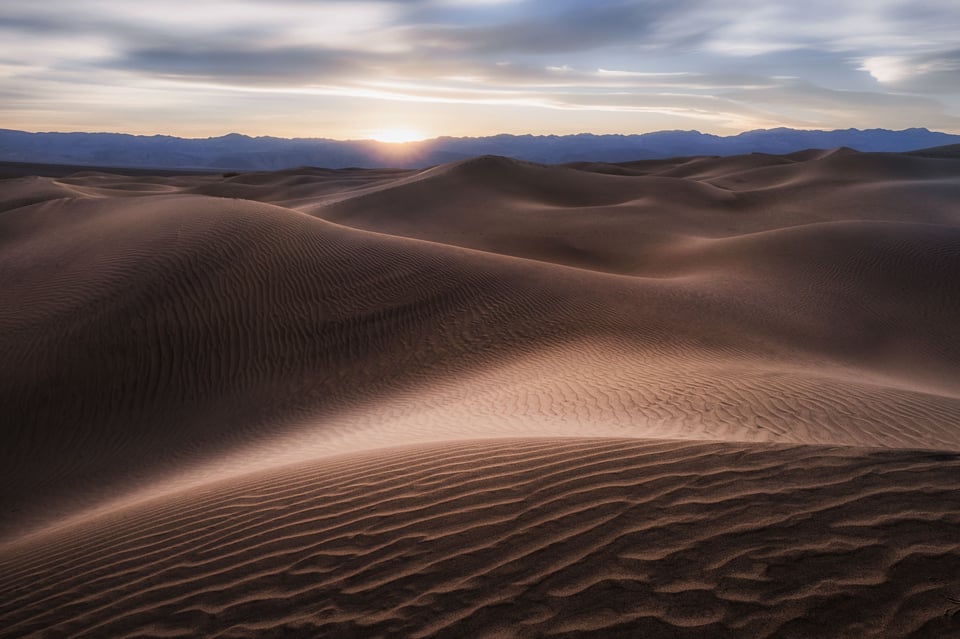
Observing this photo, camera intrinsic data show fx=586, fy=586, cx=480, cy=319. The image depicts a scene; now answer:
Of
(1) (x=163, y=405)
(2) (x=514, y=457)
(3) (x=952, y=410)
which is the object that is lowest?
(1) (x=163, y=405)

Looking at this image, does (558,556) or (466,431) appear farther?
(466,431)

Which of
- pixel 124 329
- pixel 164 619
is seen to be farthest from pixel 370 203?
pixel 164 619

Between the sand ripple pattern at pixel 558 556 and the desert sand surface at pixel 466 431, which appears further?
the desert sand surface at pixel 466 431

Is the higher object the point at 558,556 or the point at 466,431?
the point at 558,556

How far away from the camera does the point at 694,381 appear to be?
8539 millimetres

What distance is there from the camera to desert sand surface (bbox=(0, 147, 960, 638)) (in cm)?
270

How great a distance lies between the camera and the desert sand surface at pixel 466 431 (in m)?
2.70

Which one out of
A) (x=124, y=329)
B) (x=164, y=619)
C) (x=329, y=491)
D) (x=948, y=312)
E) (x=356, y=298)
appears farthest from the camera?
(x=948, y=312)

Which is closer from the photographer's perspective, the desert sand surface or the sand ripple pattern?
the sand ripple pattern

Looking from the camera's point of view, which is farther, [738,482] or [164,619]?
[738,482]

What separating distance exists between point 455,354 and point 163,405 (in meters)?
4.94

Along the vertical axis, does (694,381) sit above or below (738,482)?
below

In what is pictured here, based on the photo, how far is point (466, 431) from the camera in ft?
21.6

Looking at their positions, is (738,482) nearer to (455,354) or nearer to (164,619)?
(164,619)
